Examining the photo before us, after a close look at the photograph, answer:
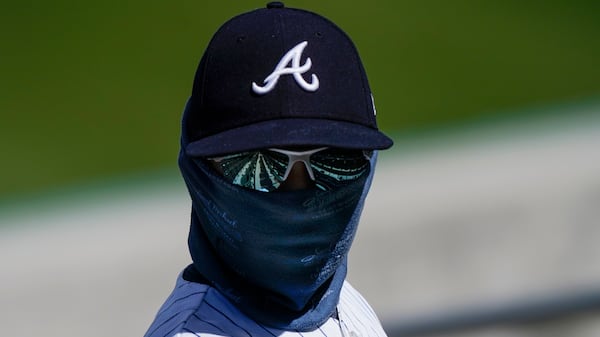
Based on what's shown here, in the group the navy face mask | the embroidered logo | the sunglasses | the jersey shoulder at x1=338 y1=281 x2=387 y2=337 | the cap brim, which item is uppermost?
the embroidered logo

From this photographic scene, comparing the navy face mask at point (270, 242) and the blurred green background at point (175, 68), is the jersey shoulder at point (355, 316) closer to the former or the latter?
the navy face mask at point (270, 242)

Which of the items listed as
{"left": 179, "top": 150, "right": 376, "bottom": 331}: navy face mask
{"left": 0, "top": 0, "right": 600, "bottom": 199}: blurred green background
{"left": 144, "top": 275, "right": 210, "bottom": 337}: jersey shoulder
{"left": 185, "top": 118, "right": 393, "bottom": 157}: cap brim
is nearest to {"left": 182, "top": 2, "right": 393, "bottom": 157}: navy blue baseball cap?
{"left": 185, "top": 118, "right": 393, "bottom": 157}: cap brim

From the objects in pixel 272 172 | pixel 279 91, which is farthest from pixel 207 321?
pixel 279 91

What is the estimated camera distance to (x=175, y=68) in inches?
148

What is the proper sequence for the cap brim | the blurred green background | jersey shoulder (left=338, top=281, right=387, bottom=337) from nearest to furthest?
the cap brim → jersey shoulder (left=338, top=281, right=387, bottom=337) → the blurred green background

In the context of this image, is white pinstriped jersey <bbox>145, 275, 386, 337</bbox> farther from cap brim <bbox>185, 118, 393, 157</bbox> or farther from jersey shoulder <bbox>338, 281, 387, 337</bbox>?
cap brim <bbox>185, 118, 393, 157</bbox>

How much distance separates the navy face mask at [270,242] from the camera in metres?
1.73

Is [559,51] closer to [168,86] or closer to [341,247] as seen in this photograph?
[168,86]

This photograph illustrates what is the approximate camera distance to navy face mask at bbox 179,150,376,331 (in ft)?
5.67

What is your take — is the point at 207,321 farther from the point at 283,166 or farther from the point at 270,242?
the point at 283,166

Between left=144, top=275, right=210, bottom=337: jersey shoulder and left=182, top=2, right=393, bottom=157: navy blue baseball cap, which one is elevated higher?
left=182, top=2, right=393, bottom=157: navy blue baseball cap

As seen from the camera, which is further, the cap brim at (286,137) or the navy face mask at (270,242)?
the navy face mask at (270,242)

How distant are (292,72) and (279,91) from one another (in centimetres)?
4

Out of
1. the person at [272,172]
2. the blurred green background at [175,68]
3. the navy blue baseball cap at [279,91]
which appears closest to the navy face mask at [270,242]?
the person at [272,172]
